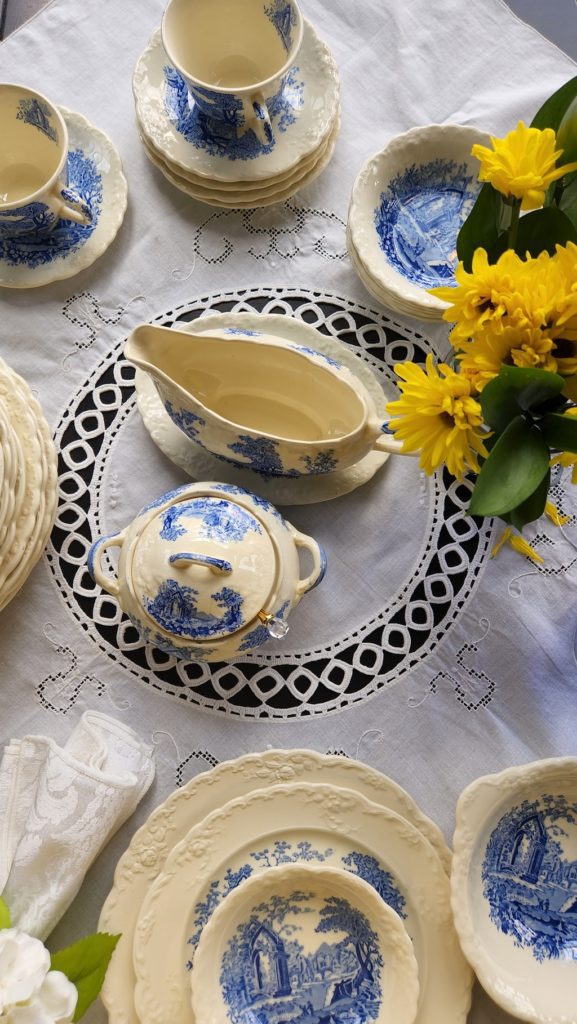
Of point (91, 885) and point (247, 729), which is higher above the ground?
point (247, 729)

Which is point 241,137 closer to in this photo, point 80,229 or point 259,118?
point 259,118

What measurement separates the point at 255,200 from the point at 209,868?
2.40 ft

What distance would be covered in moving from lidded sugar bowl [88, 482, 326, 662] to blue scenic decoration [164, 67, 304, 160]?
41 centimetres

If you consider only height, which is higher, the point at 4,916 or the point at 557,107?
the point at 557,107

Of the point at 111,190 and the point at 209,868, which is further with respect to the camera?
the point at 111,190

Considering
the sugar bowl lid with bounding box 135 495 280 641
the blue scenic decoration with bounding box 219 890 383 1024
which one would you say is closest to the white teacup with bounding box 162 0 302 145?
the sugar bowl lid with bounding box 135 495 280 641

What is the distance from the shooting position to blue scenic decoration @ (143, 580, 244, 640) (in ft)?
2.69

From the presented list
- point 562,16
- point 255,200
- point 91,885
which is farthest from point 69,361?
point 562,16

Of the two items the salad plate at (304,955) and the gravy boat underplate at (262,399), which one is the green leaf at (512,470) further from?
the salad plate at (304,955)

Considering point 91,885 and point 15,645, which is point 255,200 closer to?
point 15,645

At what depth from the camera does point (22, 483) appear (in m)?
0.92

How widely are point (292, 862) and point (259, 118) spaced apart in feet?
2.56

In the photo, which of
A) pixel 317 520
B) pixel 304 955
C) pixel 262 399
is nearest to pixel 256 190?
pixel 262 399

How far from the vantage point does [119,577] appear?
88cm
